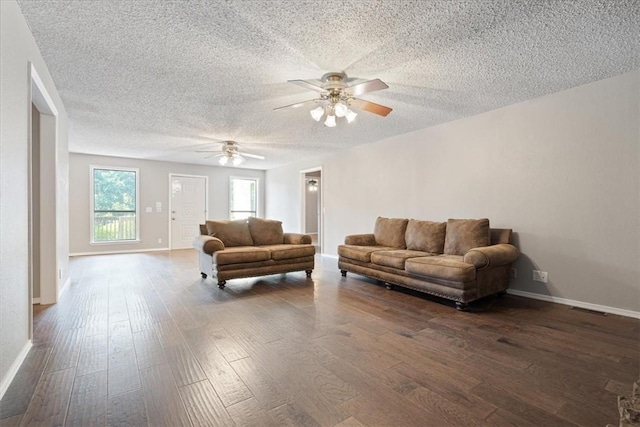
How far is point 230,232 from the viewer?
4.62 meters

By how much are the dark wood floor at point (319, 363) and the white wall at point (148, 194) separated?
4368 mm

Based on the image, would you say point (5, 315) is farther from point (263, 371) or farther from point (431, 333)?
point (431, 333)

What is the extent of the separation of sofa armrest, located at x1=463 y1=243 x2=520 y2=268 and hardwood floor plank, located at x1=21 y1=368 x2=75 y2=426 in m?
3.34

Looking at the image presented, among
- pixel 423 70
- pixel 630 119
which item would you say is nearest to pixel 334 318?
pixel 423 70

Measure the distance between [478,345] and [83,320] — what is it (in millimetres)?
3435

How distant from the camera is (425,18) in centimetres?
206

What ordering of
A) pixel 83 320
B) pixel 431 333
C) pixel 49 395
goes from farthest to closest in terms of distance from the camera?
1. pixel 83 320
2. pixel 431 333
3. pixel 49 395

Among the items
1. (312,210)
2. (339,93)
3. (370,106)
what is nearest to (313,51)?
(339,93)

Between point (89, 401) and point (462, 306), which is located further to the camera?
point (462, 306)

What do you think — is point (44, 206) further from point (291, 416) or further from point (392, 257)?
point (392, 257)

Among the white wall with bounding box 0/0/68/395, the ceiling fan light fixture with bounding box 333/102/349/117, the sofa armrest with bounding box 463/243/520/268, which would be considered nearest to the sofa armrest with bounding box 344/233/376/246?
the sofa armrest with bounding box 463/243/520/268

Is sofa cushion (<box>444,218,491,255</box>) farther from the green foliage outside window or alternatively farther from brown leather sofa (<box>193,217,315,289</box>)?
the green foliage outside window

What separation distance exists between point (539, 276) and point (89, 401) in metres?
4.25

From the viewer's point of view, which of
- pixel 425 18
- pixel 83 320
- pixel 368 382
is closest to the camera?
pixel 368 382
